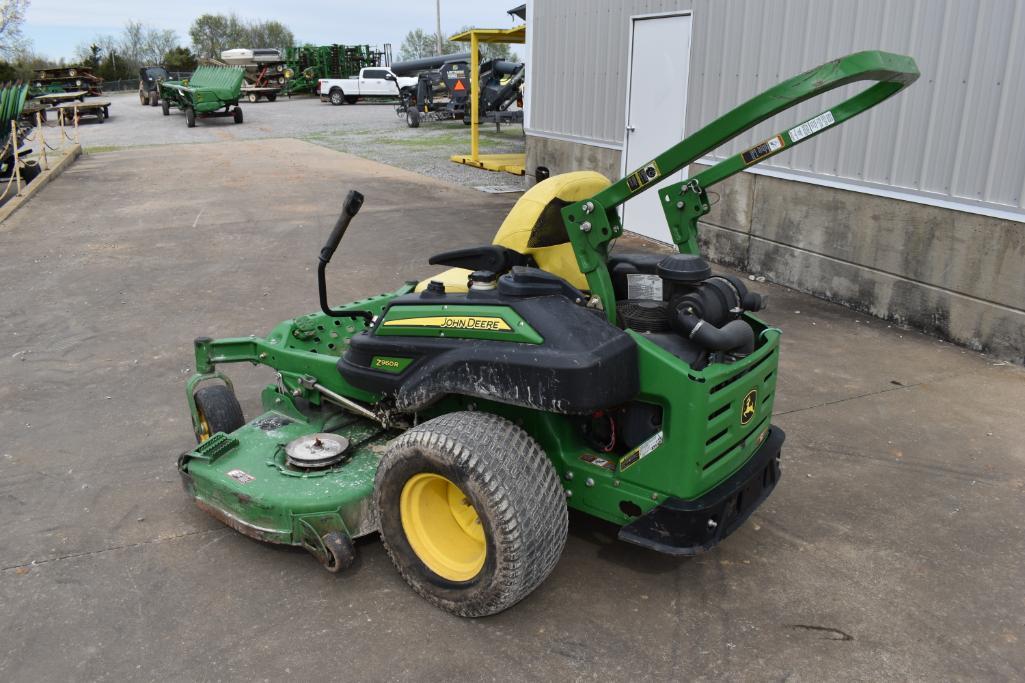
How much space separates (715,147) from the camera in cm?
300

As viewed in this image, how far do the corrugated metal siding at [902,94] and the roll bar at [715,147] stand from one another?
3.57 meters

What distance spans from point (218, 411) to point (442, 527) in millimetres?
1689

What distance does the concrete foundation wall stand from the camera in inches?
239

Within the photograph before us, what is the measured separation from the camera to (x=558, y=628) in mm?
3178

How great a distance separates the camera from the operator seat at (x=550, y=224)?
3.57 meters

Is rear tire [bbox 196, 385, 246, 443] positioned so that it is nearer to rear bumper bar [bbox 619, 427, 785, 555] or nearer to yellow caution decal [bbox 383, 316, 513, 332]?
yellow caution decal [bbox 383, 316, 513, 332]

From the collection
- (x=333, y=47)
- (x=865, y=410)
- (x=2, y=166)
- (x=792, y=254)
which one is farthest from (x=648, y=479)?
(x=333, y=47)

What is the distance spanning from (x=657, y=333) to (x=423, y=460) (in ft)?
3.29

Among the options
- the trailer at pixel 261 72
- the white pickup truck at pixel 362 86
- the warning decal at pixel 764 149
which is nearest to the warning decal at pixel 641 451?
the warning decal at pixel 764 149

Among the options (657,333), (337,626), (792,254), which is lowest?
(337,626)

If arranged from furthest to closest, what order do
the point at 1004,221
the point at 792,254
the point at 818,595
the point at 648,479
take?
the point at 792,254
the point at 1004,221
the point at 818,595
the point at 648,479

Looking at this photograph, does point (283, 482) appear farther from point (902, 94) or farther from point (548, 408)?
point (902, 94)

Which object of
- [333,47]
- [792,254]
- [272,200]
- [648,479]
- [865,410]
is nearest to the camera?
[648,479]

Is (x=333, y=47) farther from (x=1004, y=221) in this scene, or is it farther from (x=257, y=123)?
(x=1004, y=221)
